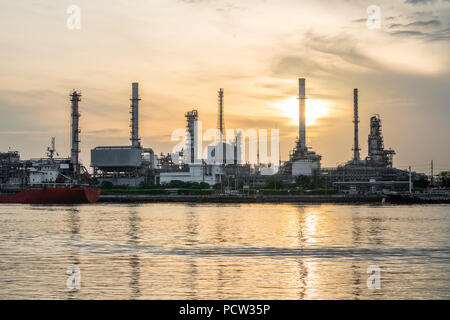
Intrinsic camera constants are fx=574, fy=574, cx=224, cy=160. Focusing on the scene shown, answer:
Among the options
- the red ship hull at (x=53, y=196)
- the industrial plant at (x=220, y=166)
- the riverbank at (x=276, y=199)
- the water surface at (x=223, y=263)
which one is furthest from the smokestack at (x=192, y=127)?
the water surface at (x=223, y=263)

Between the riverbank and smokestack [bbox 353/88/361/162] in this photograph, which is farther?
smokestack [bbox 353/88/361/162]

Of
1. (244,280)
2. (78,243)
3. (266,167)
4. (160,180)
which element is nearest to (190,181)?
(160,180)

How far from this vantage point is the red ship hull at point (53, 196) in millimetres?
118562

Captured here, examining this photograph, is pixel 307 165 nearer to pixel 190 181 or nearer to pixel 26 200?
pixel 190 181

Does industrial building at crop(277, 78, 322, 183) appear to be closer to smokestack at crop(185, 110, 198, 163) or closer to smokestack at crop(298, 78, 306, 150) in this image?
smokestack at crop(298, 78, 306, 150)

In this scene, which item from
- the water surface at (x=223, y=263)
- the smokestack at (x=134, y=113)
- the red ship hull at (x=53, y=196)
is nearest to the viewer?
the water surface at (x=223, y=263)

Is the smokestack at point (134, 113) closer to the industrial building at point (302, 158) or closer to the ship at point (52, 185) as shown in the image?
the ship at point (52, 185)

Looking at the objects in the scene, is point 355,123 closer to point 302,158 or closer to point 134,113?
point 302,158

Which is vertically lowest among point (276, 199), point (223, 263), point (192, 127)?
point (276, 199)

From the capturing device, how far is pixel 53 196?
394 ft

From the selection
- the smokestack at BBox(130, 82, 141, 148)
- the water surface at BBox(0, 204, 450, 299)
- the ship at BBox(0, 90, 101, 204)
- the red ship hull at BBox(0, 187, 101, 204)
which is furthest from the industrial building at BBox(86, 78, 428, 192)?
the water surface at BBox(0, 204, 450, 299)

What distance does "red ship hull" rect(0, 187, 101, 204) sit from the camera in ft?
389

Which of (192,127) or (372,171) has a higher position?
(192,127)

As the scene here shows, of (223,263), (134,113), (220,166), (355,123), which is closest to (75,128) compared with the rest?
(134,113)
